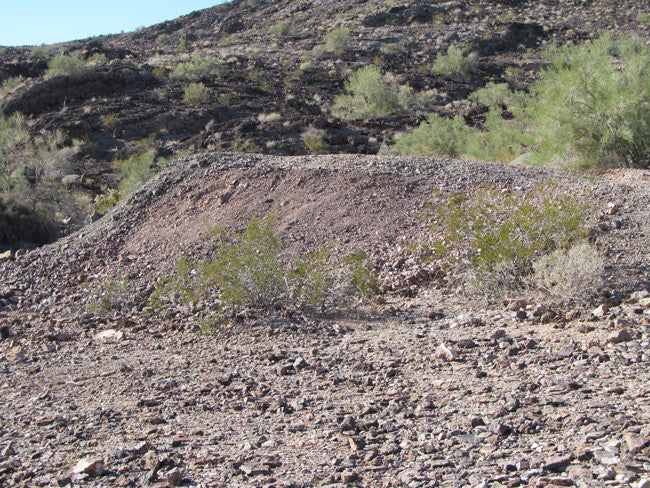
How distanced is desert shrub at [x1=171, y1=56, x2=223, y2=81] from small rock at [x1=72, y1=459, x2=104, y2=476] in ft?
94.7

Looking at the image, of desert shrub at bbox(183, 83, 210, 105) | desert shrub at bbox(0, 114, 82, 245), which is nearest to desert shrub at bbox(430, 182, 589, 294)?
desert shrub at bbox(0, 114, 82, 245)

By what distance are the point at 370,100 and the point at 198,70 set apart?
9871 millimetres

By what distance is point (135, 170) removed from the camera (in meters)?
17.6

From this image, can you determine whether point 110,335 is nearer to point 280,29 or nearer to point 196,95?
point 196,95

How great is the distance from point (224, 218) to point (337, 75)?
26.2 meters

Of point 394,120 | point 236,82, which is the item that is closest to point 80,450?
point 394,120

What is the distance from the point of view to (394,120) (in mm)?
25266

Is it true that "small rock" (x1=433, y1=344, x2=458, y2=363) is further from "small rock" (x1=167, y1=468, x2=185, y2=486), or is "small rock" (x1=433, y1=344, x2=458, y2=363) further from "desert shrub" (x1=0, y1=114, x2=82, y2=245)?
"desert shrub" (x1=0, y1=114, x2=82, y2=245)

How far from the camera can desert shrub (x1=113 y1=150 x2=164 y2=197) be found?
1654 centimetres

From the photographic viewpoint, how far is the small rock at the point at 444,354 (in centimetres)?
462

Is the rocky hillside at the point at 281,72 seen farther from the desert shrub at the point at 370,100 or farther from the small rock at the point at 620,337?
the small rock at the point at 620,337

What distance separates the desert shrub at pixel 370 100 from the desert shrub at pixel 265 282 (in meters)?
20.3

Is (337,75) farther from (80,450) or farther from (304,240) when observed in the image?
(80,450)

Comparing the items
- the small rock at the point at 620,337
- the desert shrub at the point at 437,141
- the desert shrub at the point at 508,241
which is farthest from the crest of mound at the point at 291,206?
the desert shrub at the point at 437,141
